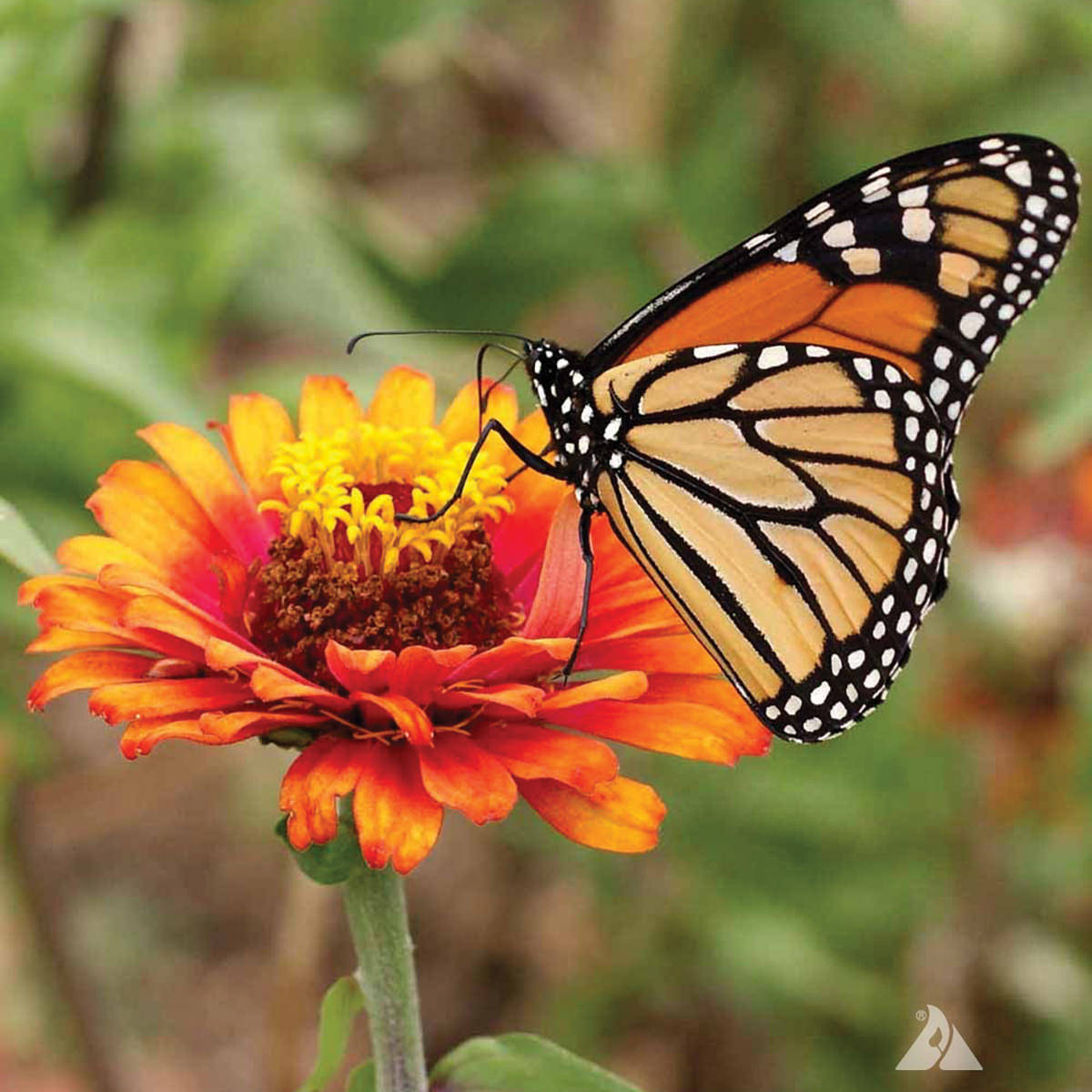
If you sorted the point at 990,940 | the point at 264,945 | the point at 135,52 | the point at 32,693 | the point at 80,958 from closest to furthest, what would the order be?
the point at 32,693, the point at 990,940, the point at 135,52, the point at 80,958, the point at 264,945

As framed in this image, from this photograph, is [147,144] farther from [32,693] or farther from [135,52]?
[32,693]

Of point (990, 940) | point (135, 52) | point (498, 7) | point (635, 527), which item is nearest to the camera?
point (635, 527)

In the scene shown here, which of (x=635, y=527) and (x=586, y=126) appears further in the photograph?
(x=586, y=126)

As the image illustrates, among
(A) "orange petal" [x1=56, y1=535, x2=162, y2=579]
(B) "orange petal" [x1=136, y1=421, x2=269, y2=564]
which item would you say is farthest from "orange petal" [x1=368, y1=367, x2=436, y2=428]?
(A) "orange petal" [x1=56, y1=535, x2=162, y2=579]

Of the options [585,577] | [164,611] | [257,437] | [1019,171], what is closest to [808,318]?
[1019,171]

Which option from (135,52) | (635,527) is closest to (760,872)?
(635,527)

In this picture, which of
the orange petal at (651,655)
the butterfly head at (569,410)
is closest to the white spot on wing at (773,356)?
the butterfly head at (569,410)

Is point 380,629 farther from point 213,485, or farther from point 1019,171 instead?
point 1019,171

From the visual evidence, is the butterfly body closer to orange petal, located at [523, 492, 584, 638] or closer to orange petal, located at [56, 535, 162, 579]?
orange petal, located at [523, 492, 584, 638]
